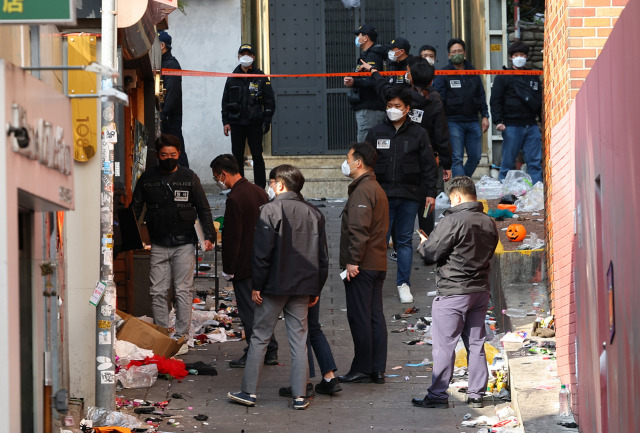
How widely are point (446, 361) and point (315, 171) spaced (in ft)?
32.6

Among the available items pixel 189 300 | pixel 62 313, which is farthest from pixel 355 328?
pixel 62 313

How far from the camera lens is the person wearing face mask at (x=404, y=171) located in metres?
12.0

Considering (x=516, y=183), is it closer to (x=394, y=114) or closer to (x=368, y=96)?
(x=368, y=96)

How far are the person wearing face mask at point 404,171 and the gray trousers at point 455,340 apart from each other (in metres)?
3.13

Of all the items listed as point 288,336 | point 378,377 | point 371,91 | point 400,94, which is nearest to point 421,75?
point 400,94

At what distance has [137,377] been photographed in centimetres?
936

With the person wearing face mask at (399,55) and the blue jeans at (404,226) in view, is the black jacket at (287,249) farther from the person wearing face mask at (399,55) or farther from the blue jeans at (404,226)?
the person wearing face mask at (399,55)

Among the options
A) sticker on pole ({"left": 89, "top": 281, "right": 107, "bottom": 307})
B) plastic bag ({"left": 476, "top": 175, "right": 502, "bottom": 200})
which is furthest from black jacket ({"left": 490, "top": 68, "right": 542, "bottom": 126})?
sticker on pole ({"left": 89, "top": 281, "right": 107, "bottom": 307})

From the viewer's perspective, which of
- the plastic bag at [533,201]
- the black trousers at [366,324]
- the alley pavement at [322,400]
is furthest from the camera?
the plastic bag at [533,201]

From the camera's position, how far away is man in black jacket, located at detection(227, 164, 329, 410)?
891 centimetres

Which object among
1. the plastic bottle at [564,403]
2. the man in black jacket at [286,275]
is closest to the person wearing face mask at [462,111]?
the man in black jacket at [286,275]

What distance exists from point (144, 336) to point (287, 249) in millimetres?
1727

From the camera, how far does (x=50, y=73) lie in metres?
7.76

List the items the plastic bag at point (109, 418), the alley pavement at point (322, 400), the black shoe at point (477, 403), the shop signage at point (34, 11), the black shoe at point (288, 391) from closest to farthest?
the shop signage at point (34, 11)
the plastic bag at point (109, 418)
the alley pavement at point (322, 400)
the black shoe at point (477, 403)
the black shoe at point (288, 391)
